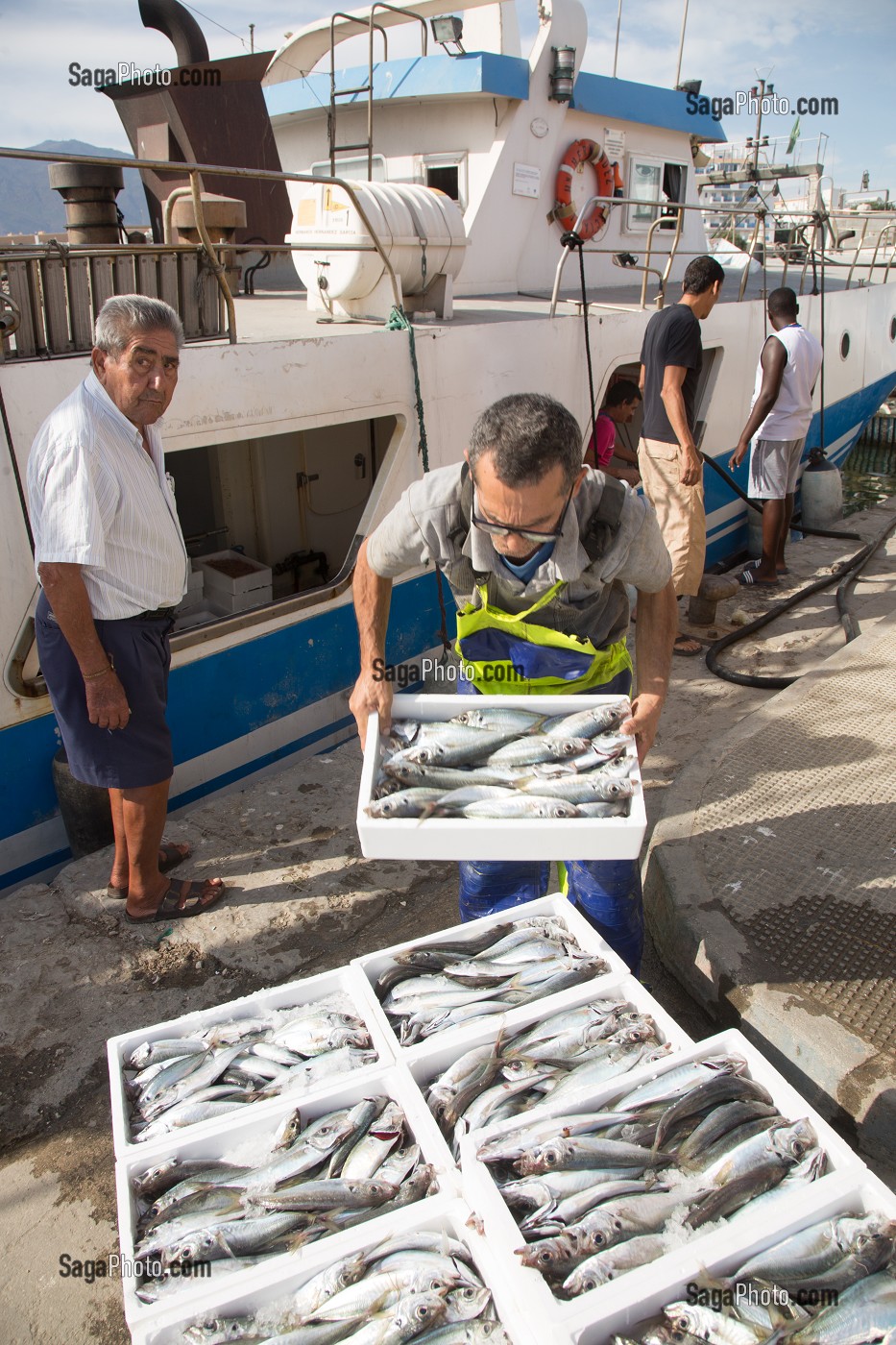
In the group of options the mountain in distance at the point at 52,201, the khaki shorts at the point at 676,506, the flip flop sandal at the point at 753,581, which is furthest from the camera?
the flip flop sandal at the point at 753,581

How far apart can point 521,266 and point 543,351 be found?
2.85m

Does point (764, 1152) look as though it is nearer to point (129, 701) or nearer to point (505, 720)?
point (505, 720)

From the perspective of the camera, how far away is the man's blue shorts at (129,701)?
319cm

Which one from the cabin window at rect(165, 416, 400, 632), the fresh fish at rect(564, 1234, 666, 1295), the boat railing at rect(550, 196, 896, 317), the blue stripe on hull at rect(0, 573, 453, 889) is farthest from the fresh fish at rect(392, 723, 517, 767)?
the cabin window at rect(165, 416, 400, 632)

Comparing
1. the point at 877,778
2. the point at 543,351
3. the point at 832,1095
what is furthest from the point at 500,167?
the point at 832,1095

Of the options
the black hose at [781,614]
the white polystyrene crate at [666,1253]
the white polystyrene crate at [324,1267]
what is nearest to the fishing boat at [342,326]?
→ the black hose at [781,614]

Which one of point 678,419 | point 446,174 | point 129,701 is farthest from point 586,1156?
point 446,174

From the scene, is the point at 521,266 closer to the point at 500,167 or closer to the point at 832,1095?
the point at 500,167

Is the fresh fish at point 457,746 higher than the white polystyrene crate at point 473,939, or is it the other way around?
the fresh fish at point 457,746

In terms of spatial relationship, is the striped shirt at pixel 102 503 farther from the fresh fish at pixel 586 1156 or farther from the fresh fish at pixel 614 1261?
the fresh fish at pixel 614 1261

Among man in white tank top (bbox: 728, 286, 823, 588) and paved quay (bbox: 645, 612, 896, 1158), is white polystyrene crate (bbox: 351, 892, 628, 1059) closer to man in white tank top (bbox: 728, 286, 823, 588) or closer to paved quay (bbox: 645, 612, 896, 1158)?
paved quay (bbox: 645, 612, 896, 1158)

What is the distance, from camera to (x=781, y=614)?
7.18m

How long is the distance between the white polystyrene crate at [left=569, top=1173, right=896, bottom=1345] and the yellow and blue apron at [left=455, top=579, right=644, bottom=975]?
3.61 ft

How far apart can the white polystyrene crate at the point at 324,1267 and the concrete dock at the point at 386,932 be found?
922mm
